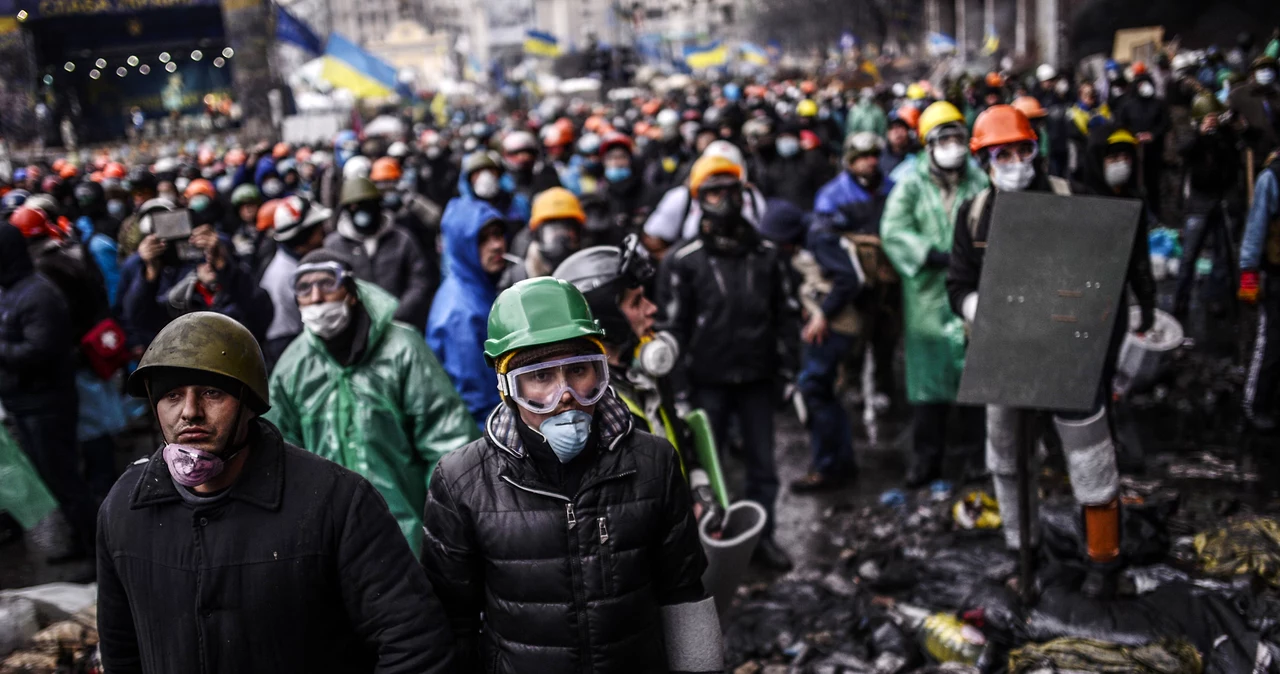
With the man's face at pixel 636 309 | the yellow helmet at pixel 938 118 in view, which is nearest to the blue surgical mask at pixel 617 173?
the yellow helmet at pixel 938 118

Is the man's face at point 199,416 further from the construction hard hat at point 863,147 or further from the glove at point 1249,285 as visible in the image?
the glove at point 1249,285

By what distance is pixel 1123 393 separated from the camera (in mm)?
6266

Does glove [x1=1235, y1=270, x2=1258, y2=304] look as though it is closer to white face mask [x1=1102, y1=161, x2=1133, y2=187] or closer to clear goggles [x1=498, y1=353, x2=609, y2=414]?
white face mask [x1=1102, y1=161, x2=1133, y2=187]

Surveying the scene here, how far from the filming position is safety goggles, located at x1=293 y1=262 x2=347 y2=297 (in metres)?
3.64

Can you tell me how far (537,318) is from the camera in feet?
8.45

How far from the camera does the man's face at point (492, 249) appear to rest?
5.64 m

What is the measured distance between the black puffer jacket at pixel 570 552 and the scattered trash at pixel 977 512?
10.8ft

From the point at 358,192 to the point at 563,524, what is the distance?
4.31 metres

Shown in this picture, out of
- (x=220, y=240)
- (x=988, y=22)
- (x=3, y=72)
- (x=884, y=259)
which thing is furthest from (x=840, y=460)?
(x=988, y=22)

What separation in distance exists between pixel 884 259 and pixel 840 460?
1401mm

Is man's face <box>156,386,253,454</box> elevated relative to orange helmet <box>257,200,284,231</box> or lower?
lower

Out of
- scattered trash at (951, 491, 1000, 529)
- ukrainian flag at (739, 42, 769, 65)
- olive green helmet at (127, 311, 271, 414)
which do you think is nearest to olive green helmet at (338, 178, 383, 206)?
scattered trash at (951, 491, 1000, 529)

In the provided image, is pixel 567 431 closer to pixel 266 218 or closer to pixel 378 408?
pixel 378 408

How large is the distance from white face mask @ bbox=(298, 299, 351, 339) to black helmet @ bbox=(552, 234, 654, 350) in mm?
770
